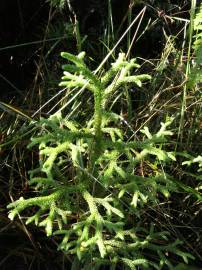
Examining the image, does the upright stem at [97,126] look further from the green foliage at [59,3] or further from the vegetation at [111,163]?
the green foliage at [59,3]

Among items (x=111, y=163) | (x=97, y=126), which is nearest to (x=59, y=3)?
(x=97, y=126)

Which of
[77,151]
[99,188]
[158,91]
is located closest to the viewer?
[77,151]

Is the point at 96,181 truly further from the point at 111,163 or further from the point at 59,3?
the point at 59,3

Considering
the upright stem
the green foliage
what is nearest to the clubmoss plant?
the upright stem

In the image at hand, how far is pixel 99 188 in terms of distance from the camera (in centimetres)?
192

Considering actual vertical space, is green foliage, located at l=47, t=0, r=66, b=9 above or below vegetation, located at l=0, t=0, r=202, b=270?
above

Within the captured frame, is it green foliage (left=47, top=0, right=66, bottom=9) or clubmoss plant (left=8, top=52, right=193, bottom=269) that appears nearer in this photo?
clubmoss plant (left=8, top=52, right=193, bottom=269)

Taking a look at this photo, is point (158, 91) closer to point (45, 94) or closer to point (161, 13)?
point (161, 13)

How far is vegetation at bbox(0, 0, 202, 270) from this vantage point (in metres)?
1.73

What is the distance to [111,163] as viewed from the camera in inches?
68.9

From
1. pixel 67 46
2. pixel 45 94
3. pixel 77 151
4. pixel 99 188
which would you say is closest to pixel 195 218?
pixel 99 188

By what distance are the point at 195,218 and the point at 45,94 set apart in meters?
1.05

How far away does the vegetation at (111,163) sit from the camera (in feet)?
5.68

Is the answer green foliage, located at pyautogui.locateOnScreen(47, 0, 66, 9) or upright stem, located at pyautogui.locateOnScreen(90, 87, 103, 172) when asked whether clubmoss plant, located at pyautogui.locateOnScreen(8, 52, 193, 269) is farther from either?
green foliage, located at pyautogui.locateOnScreen(47, 0, 66, 9)
